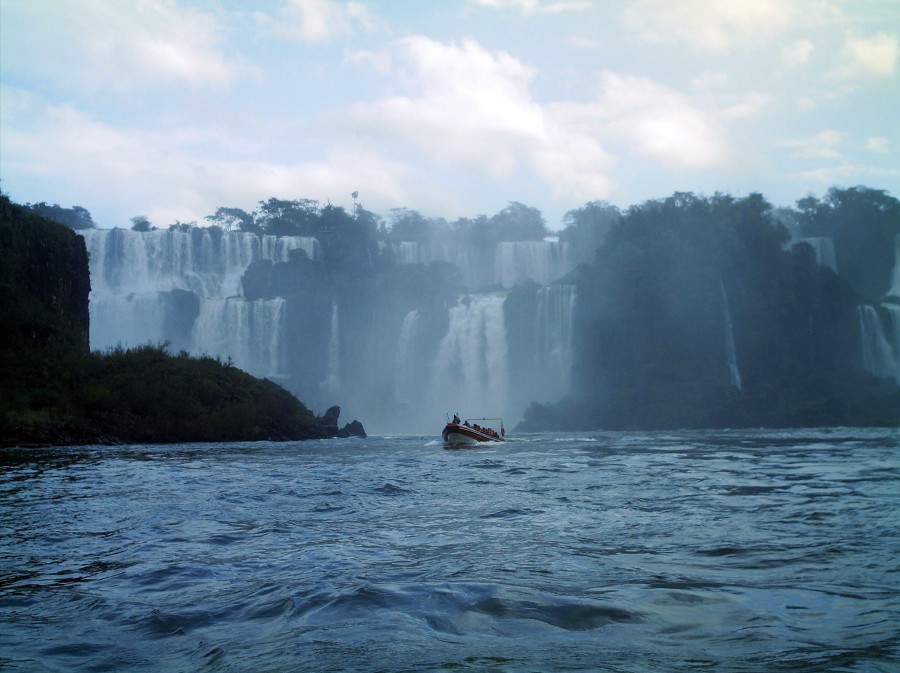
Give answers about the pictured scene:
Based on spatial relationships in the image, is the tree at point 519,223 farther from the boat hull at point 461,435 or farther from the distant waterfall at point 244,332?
the boat hull at point 461,435

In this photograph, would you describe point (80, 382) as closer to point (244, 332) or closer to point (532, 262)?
point (244, 332)

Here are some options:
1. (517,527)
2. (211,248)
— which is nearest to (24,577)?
(517,527)

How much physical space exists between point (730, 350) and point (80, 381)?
57224 mm

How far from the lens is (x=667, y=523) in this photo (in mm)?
10438

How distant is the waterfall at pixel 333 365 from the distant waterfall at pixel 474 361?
45.0 feet

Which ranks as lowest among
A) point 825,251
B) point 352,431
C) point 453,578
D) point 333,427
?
point 352,431

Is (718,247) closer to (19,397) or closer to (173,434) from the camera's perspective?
(173,434)

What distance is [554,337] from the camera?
75.2 metres

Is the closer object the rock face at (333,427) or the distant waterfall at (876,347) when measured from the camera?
the rock face at (333,427)

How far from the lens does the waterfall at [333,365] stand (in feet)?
283

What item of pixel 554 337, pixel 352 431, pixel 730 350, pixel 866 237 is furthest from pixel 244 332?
pixel 866 237

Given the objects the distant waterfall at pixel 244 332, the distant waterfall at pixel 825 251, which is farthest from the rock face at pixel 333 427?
the distant waterfall at pixel 825 251

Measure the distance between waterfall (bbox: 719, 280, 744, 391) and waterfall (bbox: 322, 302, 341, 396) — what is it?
38898 mm

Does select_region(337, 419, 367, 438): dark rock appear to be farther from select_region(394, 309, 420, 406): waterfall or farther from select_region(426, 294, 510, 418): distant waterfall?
select_region(394, 309, 420, 406): waterfall
